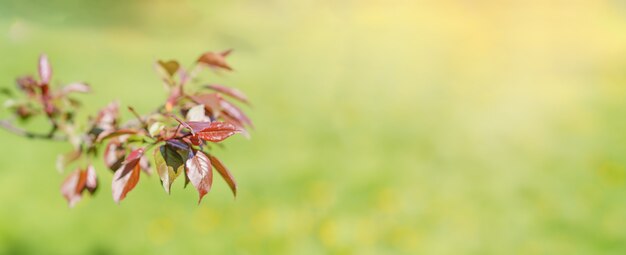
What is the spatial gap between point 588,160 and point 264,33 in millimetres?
2492

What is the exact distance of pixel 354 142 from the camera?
12.3 ft

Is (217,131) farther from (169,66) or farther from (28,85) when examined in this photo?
(28,85)

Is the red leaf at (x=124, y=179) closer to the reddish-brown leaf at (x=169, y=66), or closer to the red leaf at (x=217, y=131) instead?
the red leaf at (x=217, y=131)

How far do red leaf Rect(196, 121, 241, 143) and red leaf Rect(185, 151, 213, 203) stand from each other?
2cm

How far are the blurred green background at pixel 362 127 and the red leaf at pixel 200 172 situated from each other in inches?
77.5

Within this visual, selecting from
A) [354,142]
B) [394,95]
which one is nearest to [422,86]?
[394,95]

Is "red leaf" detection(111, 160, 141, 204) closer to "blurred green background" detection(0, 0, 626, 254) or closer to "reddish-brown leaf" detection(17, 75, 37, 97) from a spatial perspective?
"reddish-brown leaf" detection(17, 75, 37, 97)

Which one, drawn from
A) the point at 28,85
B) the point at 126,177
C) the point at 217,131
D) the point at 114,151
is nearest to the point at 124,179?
the point at 126,177

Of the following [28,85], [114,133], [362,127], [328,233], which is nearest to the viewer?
[114,133]

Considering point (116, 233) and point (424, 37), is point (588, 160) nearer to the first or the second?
point (424, 37)

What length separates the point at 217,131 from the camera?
778 mm

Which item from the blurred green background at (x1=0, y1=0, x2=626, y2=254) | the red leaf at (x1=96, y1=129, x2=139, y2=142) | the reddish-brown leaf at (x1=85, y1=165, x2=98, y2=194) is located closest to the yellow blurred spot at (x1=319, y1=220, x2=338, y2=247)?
the blurred green background at (x1=0, y1=0, x2=626, y2=254)

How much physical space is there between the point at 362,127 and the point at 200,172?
127 inches

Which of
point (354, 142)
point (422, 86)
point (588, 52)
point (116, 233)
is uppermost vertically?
point (588, 52)
